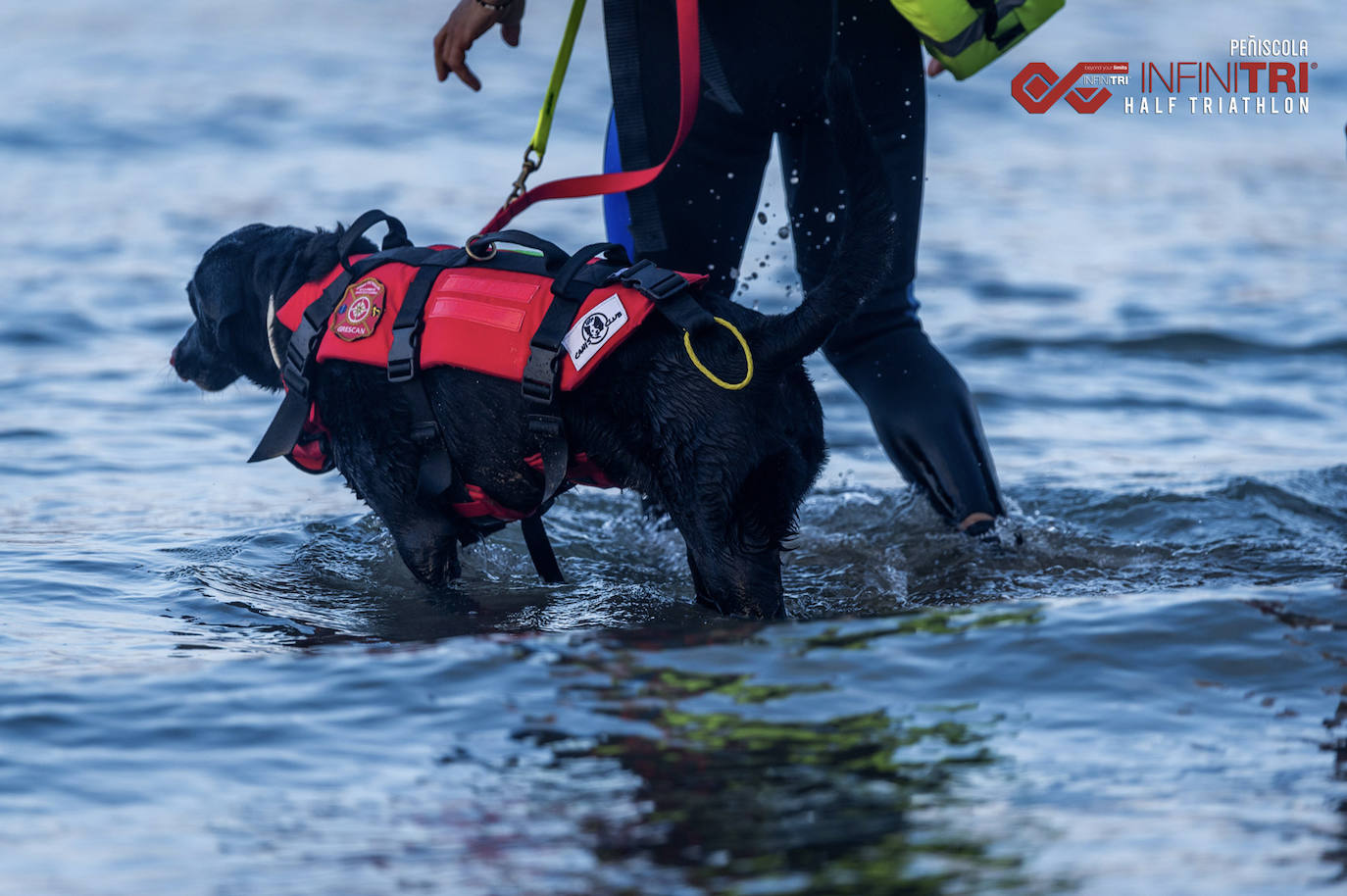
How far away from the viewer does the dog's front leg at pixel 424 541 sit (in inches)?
129

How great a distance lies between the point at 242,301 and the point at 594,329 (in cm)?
123

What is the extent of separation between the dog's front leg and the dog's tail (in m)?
0.95

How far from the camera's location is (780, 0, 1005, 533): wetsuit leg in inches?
124

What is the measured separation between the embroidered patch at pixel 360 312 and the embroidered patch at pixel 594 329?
0.54 m

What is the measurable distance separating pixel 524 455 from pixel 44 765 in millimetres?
1154

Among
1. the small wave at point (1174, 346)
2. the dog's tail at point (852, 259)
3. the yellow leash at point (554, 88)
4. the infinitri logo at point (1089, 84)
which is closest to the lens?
the dog's tail at point (852, 259)

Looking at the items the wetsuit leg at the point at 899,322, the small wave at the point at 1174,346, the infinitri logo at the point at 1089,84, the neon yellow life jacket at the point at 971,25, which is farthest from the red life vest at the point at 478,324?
the infinitri logo at the point at 1089,84

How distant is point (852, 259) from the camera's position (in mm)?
2797

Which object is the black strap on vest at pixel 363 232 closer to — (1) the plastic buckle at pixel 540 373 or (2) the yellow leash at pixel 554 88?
(2) the yellow leash at pixel 554 88

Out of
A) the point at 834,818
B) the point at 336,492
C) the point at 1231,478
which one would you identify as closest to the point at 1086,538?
the point at 1231,478

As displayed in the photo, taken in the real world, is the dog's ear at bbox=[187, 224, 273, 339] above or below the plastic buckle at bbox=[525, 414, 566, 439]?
A: above

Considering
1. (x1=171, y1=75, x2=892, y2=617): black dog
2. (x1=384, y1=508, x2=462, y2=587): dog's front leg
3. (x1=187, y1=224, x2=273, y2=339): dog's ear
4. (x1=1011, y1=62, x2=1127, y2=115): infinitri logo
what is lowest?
(x1=384, y1=508, x2=462, y2=587): dog's front leg

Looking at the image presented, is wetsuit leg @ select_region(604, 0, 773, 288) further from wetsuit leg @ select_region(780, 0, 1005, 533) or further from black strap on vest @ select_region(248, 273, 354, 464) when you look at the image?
black strap on vest @ select_region(248, 273, 354, 464)

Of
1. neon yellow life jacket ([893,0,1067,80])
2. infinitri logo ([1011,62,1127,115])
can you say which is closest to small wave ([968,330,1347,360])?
neon yellow life jacket ([893,0,1067,80])
